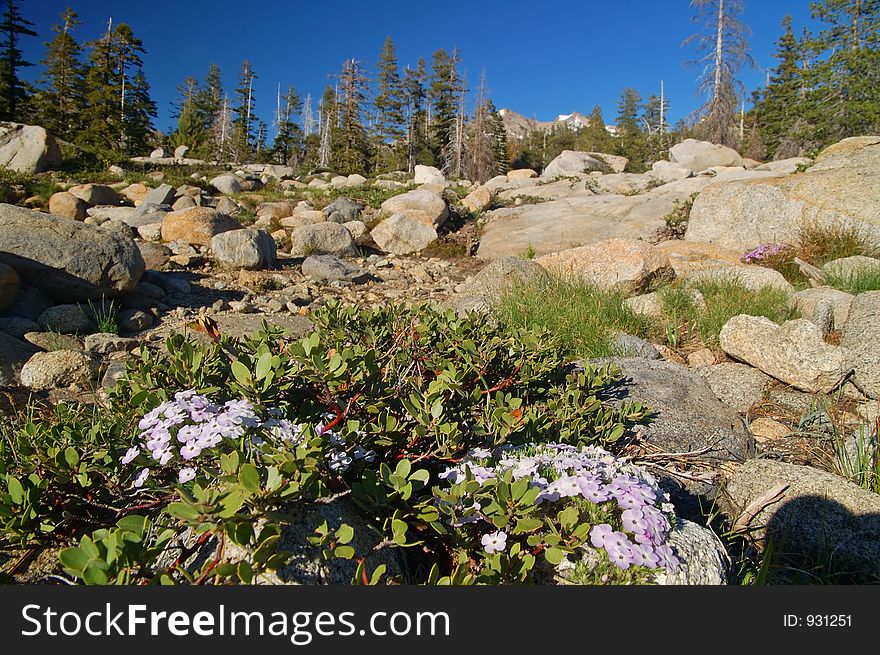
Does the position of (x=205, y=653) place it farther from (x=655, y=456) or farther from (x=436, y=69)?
(x=436, y=69)

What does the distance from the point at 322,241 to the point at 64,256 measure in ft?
17.4

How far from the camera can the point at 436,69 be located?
162ft

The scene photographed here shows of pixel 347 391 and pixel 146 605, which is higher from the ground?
pixel 347 391

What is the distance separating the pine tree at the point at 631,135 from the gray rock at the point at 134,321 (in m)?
33.5

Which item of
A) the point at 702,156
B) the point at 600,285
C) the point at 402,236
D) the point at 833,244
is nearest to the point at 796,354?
the point at 600,285

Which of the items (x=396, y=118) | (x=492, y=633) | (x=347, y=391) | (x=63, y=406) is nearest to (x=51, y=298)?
(x=63, y=406)

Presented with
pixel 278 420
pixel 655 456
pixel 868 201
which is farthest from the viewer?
pixel 868 201

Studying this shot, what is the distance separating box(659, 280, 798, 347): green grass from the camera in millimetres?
4809

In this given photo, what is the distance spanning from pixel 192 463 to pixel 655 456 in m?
2.00

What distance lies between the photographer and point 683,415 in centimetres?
303

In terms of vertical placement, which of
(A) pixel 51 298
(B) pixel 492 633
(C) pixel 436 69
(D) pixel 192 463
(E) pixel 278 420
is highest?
(C) pixel 436 69

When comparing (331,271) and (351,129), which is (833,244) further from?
(351,129)

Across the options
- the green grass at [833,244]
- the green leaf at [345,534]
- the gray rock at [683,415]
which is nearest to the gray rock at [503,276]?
the gray rock at [683,415]

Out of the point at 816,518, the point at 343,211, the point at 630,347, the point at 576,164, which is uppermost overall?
the point at 576,164
